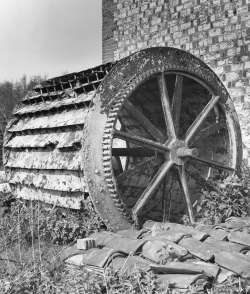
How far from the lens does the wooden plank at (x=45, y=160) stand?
4969 millimetres

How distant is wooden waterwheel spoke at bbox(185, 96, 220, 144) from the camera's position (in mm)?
5566

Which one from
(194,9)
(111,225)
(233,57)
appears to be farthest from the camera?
(194,9)

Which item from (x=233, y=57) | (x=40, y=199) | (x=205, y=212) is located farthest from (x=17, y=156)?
(x=233, y=57)

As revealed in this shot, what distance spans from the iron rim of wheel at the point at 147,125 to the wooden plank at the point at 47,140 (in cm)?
48

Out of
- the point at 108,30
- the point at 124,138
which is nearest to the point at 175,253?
the point at 124,138

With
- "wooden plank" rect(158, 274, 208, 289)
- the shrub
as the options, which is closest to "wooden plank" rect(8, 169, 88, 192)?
the shrub

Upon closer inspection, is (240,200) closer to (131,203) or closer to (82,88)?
(131,203)

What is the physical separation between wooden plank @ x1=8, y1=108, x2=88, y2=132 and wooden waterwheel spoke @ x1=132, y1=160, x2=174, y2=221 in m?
1.01

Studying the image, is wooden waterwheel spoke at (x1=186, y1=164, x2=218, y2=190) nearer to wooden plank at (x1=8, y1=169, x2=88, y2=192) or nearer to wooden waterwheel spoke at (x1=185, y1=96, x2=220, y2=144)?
wooden waterwheel spoke at (x1=185, y1=96, x2=220, y2=144)

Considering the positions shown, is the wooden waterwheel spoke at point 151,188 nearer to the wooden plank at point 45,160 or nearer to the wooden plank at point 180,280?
the wooden plank at point 45,160

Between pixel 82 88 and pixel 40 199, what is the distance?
1.46 m

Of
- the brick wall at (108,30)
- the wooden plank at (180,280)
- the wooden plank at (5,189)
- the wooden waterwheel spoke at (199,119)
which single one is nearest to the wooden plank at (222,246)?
the wooden plank at (180,280)

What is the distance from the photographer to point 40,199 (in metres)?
5.65

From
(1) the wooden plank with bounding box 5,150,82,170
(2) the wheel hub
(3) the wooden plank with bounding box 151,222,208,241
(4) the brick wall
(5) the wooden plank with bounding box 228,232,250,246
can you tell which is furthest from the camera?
(4) the brick wall
